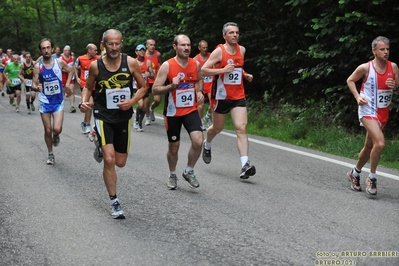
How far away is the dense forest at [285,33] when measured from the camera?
468 inches

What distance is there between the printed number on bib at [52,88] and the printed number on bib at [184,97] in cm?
360

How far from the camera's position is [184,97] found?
8.26 meters

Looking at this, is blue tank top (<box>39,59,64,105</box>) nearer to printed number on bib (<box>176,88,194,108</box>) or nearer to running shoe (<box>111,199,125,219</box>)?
printed number on bib (<box>176,88,194,108</box>)

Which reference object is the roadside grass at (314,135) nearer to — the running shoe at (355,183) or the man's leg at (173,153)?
the running shoe at (355,183)

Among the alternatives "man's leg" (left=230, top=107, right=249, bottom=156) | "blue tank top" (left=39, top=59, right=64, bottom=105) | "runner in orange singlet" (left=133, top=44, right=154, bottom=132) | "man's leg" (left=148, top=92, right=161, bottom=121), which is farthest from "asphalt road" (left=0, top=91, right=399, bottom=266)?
"man's leg" (left=148, top=92, right=161, bottom=121)

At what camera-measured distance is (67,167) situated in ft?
33.6

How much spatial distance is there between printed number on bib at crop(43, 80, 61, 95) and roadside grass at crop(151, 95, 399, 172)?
429 cm

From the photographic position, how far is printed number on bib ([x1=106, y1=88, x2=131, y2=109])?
7.12 metres

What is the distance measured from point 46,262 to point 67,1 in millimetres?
34257

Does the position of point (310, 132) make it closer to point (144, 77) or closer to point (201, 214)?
point (144, 77)

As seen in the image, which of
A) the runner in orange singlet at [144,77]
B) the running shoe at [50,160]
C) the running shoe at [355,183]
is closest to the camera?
the running shoe at [355,183]

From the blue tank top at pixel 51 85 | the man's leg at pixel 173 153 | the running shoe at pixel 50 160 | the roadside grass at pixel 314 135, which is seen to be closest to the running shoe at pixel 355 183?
the roadside grass at pixel 314 135

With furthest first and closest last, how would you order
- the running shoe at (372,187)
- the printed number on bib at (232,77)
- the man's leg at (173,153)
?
1. the printed number on bib at (232,77)
2. the man's leg at (173,153)
3. the running shoe at (372,187)

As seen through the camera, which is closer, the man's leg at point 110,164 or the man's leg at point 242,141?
the man's leg at point 110,164
